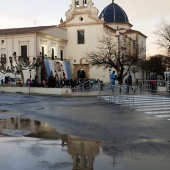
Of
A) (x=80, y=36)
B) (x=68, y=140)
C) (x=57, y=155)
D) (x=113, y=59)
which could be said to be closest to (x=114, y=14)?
(x=80, y=36)

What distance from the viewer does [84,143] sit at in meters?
8.62

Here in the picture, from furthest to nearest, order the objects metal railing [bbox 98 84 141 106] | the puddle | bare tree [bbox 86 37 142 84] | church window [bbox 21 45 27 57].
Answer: church window [bbox 21 45 27 57] → bare tree [bbox 86 37 142 84] → metal railing [bbox 98 84 141 106] → the puddle

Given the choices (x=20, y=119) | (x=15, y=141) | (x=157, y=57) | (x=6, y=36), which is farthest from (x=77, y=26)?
(x=15, y=141)

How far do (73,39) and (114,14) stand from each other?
12889mm

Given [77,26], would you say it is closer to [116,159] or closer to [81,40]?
[81,40]

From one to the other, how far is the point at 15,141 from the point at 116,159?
3103 millimetres

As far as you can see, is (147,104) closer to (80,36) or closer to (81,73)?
(81,73)

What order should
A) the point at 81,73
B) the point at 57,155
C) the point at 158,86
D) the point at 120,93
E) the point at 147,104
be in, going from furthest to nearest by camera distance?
the point at 81,73, the point at 158,86, the point at 120,93, the point at 147,104, the point at 57,155

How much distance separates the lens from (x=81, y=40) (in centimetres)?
6091

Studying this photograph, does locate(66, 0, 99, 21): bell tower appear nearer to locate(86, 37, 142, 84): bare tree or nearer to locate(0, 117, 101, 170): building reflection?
locate(86, 37, 142, 84): bare tree

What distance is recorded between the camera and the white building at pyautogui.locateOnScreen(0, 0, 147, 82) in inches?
2105

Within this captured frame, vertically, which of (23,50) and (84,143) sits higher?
(23,50)

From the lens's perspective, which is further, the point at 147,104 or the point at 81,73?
the point at 81,73

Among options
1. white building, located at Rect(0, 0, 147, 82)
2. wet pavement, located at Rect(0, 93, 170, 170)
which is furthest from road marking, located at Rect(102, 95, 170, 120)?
white building, located at Rect(0, 0, 147, 82)
